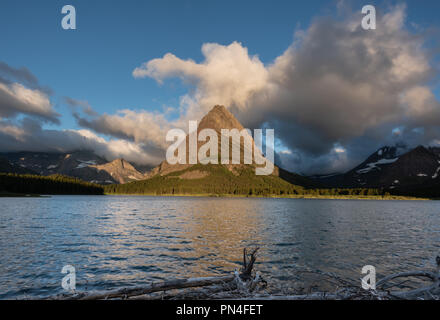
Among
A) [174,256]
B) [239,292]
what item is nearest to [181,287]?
[239,292]

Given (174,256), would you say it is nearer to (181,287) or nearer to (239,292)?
(181,287)

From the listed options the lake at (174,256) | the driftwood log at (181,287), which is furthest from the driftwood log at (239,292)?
the lake at (174,256)

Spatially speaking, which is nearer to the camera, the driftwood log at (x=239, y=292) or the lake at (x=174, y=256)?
the driftwood log at (x=239, y=292)

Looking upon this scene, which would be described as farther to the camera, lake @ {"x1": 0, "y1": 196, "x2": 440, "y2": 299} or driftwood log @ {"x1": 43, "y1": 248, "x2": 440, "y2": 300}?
lake @ {"x1": 0, "y1": 196, "x2": 440, "y2": 299}

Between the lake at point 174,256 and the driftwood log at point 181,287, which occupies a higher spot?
the driftwood log at point 181,287

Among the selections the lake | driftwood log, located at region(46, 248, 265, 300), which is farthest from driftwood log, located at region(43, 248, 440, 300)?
the lake

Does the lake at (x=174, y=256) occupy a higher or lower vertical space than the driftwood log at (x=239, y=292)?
lower

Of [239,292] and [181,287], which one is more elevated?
[181,287]

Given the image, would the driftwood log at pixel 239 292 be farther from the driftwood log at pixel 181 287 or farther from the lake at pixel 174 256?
the lake at pixel 174 256

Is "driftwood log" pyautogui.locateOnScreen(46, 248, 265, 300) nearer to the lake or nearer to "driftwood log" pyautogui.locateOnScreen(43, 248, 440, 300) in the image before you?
"driftwood log" pyautogui.locateOnScreen(43, 248, 440, 300)
